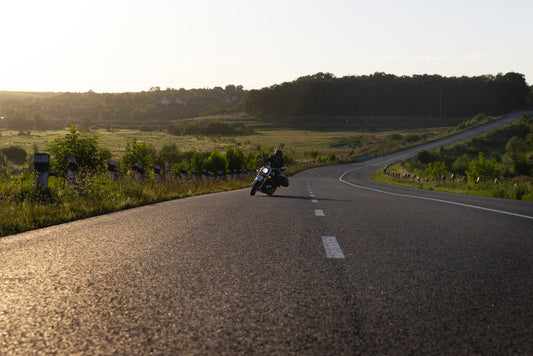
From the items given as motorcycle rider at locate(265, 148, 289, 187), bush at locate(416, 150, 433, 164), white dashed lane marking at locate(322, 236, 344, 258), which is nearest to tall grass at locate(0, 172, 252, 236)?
motorcycle rider at locate(265, 148, 289, 187)

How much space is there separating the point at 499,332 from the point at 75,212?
24.2 ft

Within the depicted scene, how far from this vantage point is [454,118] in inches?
7347

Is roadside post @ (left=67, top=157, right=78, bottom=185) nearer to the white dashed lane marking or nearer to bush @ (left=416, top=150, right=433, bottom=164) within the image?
the white dashed lane marking

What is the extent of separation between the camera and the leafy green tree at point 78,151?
574 inches

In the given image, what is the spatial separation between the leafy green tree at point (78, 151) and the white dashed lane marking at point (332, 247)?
9.57 meters

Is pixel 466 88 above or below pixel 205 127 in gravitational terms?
above

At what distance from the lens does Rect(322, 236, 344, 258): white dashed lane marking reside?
5470 millimetres

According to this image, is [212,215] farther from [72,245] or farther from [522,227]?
[522,227]

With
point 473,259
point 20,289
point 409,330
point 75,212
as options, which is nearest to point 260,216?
point 75,212

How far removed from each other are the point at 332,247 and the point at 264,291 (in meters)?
2.14

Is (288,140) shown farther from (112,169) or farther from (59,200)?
(59,200)

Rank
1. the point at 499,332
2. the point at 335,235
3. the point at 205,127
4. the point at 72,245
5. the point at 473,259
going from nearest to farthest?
the point at 499,332 < the point at 473,259 < the point at 72,245 < the point at 335,235 < the point at 205,127

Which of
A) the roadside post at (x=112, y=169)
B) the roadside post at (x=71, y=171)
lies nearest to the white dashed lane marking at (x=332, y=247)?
the roadside post at (x=71, y=171)

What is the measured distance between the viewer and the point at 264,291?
3.98 metres
